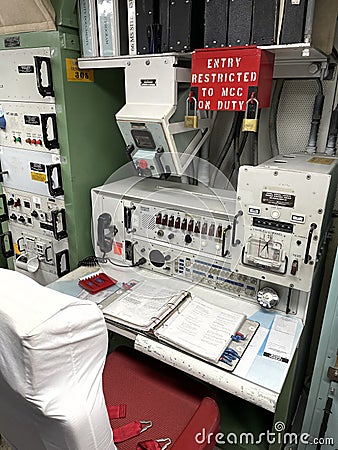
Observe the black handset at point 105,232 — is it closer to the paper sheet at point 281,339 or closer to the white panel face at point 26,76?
the white panel face at point 26,76

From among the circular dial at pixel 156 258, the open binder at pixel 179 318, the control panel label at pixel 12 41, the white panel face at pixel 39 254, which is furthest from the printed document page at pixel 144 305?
the control panel label at pixel 12 41

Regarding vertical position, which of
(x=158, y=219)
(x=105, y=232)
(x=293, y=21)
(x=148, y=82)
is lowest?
(x=105, y=232)

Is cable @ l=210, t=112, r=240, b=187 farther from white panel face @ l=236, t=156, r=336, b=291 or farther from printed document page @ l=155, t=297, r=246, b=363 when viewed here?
printed document page @ l=155, t=297, r=246, b=363

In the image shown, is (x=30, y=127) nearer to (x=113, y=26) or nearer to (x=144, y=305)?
(x=113, y=26)

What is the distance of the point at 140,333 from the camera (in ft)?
4.89

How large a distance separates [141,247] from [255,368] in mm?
858

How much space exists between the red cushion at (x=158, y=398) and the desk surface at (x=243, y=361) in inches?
4.8

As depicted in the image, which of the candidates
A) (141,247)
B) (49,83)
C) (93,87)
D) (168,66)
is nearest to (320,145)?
(168,66)

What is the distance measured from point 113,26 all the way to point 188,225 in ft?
3.18

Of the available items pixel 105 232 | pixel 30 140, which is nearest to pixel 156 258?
pixel 105 232

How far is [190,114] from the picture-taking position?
1.59 m

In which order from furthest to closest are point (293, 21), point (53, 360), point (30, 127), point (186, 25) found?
point (30, 127) < point (186, 25) < point (293, 21) < point (53, 360)

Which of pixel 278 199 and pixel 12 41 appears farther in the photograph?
pixel 12 41

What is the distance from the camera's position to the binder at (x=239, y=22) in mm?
1304
